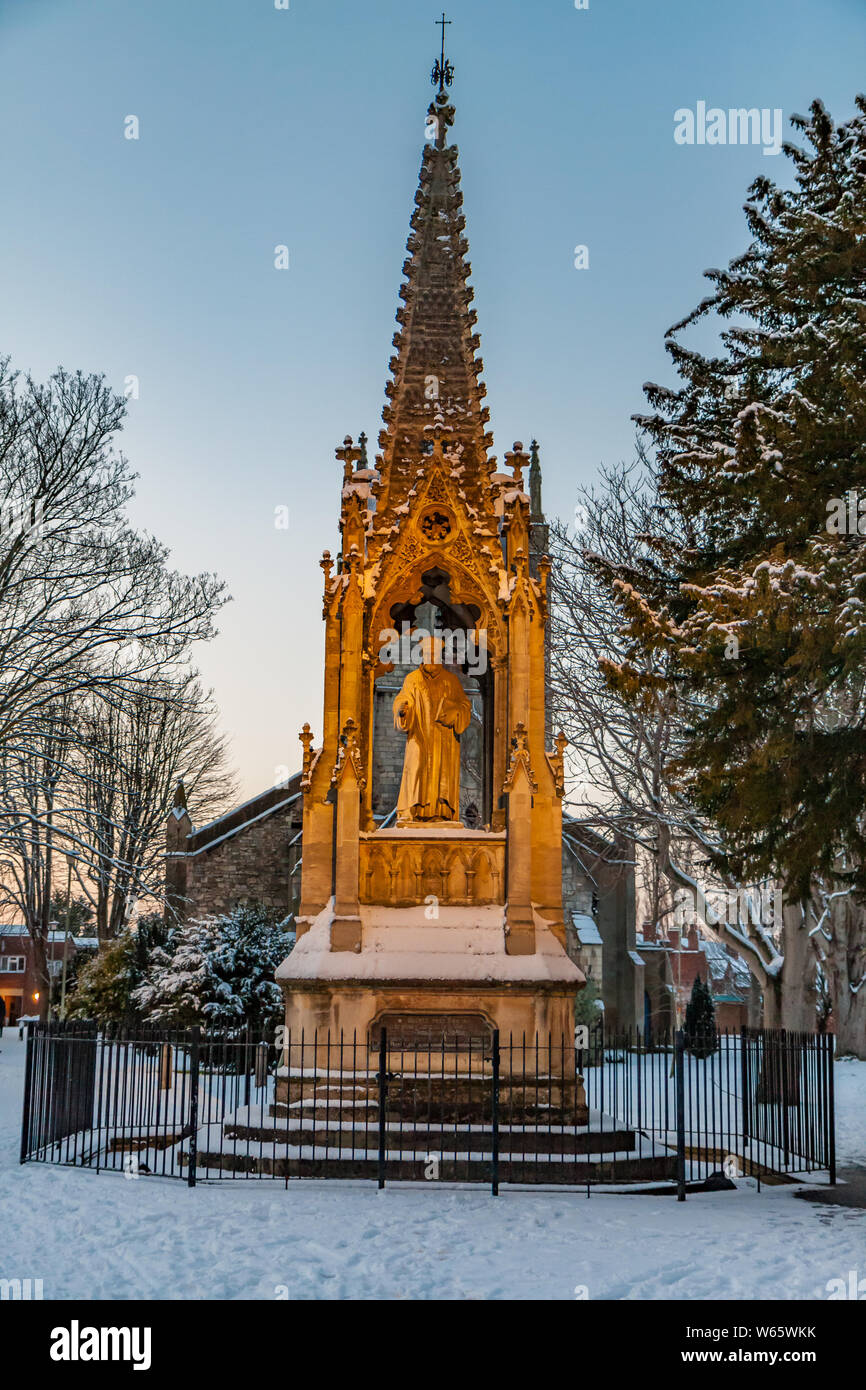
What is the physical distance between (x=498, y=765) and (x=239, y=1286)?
7.15 metres

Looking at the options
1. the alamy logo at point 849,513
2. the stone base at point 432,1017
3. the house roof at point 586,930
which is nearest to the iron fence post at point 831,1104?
the stone base at point 432,1017

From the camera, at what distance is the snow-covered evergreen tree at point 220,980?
22.9 metres

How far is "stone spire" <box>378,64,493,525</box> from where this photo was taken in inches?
509

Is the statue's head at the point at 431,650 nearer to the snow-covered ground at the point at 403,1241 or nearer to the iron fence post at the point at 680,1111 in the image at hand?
the iron fence post at the point at 680,1111

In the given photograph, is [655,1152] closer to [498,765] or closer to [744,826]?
[744,826]

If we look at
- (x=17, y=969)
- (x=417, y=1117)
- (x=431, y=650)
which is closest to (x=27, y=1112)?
(x=417, y=1117)

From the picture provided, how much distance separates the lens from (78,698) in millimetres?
20828

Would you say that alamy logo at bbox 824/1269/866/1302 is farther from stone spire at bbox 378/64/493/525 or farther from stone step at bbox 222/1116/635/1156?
stone spire at bbox 378/64/493/525
